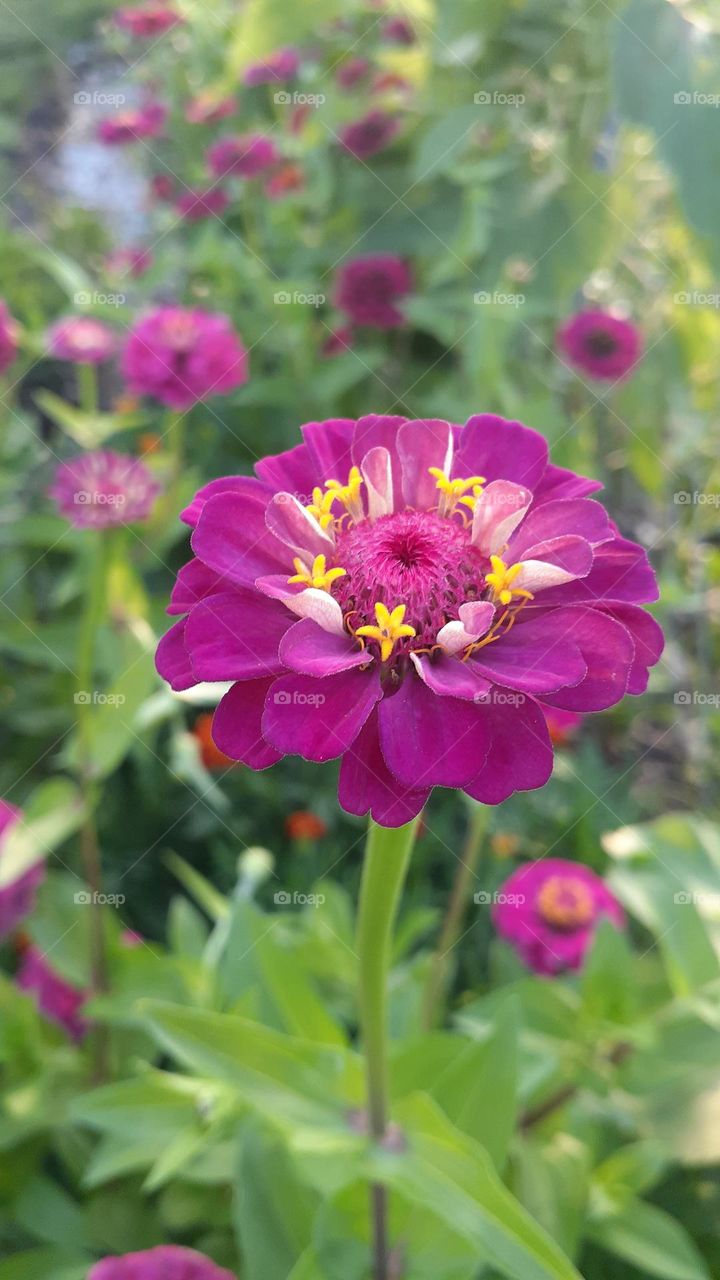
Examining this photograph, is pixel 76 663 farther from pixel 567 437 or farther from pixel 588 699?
pixel 588 699

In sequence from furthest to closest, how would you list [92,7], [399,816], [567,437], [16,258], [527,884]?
[92,7], [16,258], [567,437], [527,884], [399,816]

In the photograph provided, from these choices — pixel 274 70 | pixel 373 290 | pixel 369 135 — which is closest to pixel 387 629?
pixel 373 290

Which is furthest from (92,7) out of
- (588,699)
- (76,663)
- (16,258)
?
(588,699)

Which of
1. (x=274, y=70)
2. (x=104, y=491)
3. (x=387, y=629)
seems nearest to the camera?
(x=387, y=629)

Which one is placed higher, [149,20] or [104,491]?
[149,20]

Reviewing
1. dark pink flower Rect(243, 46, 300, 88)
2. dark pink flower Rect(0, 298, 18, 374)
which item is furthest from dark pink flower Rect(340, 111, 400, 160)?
dark pink flower Rect(0, 298, 18, 374)

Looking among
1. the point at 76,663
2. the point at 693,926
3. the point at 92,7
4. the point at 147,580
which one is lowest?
the point at 693,926

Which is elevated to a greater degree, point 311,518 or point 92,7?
point 92,7

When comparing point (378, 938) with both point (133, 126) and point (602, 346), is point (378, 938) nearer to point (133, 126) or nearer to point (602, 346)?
point (602, 346)

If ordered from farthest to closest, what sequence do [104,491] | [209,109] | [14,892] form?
[209,109]
[104,491]
[14,892]
